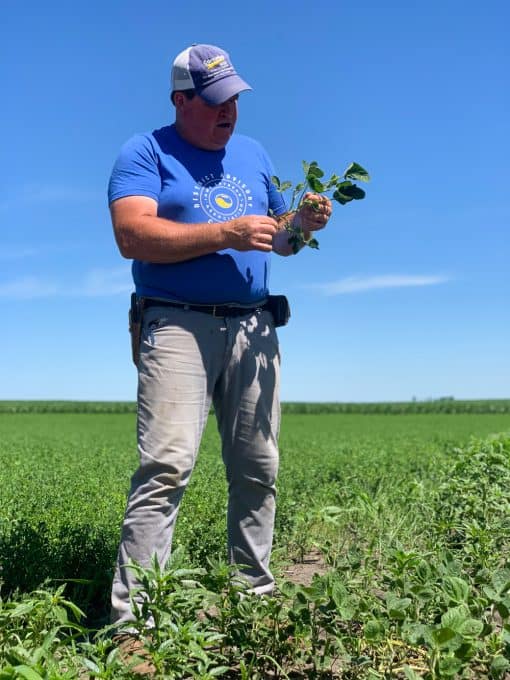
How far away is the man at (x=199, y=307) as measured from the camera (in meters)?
3.52

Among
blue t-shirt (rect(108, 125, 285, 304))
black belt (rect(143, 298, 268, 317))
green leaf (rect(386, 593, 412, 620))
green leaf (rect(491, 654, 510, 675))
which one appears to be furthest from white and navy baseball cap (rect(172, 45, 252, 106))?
green leaf (rect(491, 654, 510, 675))

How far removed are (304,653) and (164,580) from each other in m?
0.66

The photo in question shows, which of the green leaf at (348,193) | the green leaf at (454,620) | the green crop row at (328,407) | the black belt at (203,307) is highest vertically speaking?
the green leaf at (348,193)

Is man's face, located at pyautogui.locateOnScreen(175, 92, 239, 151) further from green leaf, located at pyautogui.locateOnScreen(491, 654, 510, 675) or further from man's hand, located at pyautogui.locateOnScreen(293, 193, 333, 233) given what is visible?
green leaf, located at pyautogui.locateOnScreen(491, 654, 510, 675)

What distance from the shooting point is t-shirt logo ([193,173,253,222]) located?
377 centimetres

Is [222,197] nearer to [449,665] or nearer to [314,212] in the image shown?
[314,212]

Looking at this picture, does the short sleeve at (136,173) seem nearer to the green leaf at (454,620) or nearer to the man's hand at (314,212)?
the man's hand at (314,212)

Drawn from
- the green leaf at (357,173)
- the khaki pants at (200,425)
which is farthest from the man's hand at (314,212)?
the khaki pants at (200,425)

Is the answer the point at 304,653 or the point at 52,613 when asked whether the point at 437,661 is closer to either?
the point at 304,653

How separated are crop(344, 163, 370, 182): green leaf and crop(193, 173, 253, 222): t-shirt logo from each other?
1.81 ft

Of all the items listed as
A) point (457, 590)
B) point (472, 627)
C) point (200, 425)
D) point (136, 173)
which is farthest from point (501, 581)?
point (136, 173)

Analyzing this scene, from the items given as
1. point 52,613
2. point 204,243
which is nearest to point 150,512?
point 52,613

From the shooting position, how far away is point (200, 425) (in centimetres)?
372

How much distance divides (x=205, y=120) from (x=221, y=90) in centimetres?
19
